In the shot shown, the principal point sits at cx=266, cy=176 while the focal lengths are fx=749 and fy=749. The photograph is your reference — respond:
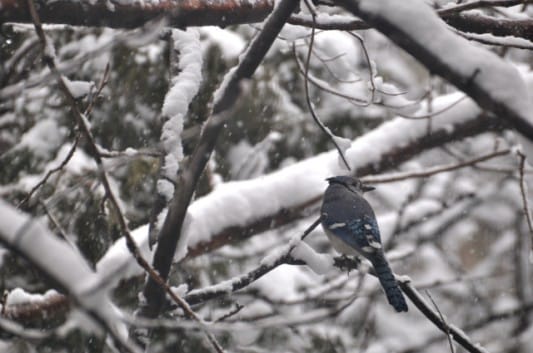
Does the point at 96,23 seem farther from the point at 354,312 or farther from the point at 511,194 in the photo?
the point at 511,194

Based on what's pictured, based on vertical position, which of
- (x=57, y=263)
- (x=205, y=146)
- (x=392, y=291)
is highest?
(x=57, y=263)

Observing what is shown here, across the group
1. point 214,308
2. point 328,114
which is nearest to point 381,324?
point 328,114

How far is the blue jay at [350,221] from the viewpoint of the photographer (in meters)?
3.09

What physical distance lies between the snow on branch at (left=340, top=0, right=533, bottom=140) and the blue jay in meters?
1.57

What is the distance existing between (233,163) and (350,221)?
2193 millimetres

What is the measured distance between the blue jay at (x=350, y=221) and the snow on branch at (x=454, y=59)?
1572 mm

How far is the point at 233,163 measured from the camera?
5.41 metres

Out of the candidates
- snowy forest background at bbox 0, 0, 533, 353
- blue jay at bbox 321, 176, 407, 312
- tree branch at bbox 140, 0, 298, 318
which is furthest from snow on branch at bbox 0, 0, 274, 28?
blue jay at bbox 321, 176, 407, 312

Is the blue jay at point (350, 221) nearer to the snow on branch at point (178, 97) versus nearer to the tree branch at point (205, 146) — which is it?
the snow on branch at point (178, 97)

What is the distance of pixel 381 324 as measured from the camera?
7.28m

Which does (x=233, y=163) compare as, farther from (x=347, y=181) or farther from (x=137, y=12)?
(x=137, y=12)

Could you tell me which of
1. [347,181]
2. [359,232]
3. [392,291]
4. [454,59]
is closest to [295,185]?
[347,181]

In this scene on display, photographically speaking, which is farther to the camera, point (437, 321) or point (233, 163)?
point (233, 163)

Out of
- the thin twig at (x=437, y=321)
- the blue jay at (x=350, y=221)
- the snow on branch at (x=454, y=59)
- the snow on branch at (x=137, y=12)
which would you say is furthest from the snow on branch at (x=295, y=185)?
the snow on branch at (x=454, y=59)
